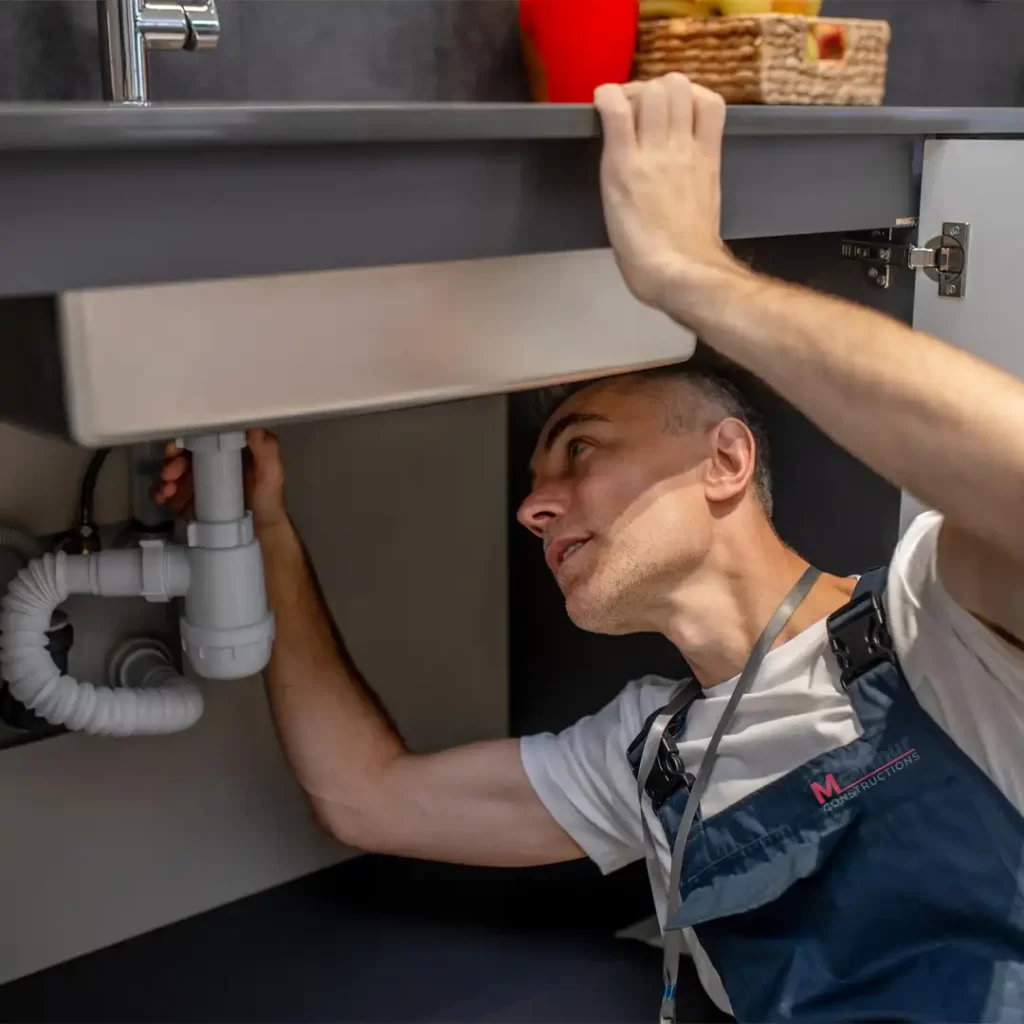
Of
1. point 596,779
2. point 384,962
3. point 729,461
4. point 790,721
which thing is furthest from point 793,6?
point 384,962

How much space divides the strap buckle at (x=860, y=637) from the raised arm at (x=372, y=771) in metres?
0.42

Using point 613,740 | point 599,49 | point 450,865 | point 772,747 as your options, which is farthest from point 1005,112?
point 450,865

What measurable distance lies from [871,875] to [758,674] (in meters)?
0.19

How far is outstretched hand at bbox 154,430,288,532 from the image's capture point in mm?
1230

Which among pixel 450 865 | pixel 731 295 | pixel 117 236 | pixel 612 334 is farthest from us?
pixel 450 865

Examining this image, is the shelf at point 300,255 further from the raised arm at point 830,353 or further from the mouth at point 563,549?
the mouth at point 563,549

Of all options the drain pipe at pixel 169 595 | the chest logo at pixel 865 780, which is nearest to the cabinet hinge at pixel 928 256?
the chest logo at pixel 865 780

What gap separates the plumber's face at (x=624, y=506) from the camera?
44.9 inches

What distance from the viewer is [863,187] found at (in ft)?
3.45

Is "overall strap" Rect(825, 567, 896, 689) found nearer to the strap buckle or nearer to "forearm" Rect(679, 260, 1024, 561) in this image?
the strap buckle

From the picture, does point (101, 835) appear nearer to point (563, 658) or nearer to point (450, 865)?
point (450, 865)

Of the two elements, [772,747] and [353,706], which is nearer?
[772,747]

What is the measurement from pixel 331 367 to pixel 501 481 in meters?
0.82

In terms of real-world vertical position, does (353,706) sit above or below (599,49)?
Answer: below
